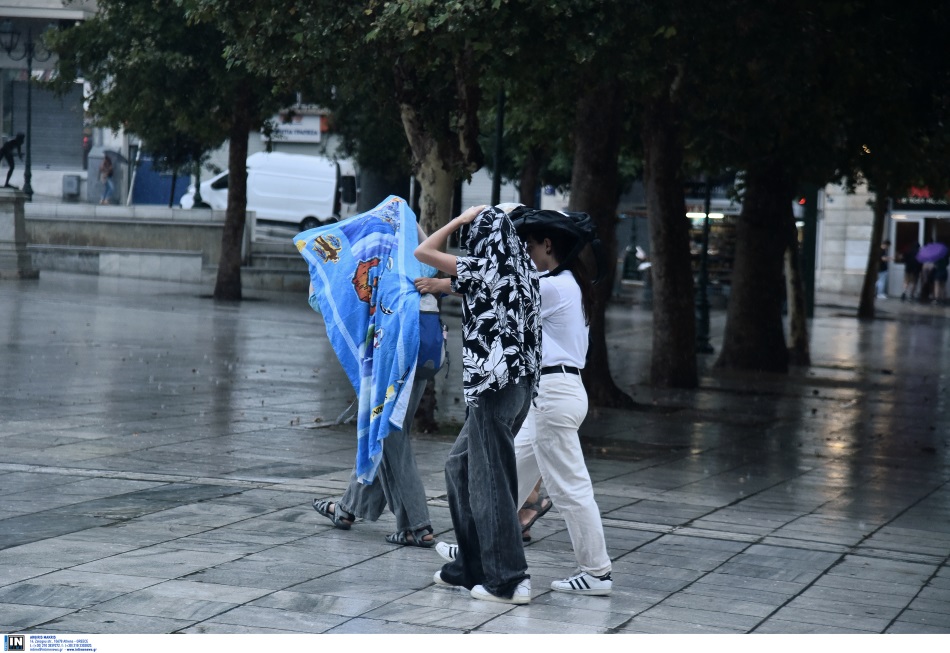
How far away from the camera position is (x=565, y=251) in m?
6.30

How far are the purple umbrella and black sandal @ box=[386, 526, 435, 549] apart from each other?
3475 centimetres

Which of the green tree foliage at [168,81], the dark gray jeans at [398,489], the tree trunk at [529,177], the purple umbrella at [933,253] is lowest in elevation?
the dark gray jeans at [398,489]

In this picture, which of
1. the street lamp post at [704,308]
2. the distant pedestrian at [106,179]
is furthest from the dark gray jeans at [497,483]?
the distant pedestrian at [106,179]

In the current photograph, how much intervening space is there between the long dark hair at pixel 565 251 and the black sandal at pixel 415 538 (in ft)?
4.61

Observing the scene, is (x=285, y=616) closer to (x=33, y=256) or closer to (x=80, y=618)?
(x=80, y=618)

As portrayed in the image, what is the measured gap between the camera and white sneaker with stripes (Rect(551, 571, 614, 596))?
6.11 meters

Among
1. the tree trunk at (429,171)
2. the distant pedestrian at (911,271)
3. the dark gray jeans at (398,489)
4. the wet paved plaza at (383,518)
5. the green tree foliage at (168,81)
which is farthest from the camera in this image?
the distant pedestrian at (911,271)

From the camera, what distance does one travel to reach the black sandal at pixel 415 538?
699cm

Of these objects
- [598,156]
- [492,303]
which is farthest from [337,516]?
[598,156]

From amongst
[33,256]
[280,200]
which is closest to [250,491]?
[33,256]

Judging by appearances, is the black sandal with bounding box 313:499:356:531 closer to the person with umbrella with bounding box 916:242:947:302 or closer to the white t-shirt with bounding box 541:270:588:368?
the white t-shirt with bounding box 541:270:588:368

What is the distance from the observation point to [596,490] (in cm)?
905

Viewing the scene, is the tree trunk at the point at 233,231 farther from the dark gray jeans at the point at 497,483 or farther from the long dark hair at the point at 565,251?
the dark gray jeans at the point at 497,483

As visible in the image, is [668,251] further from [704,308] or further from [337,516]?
[337,516]
